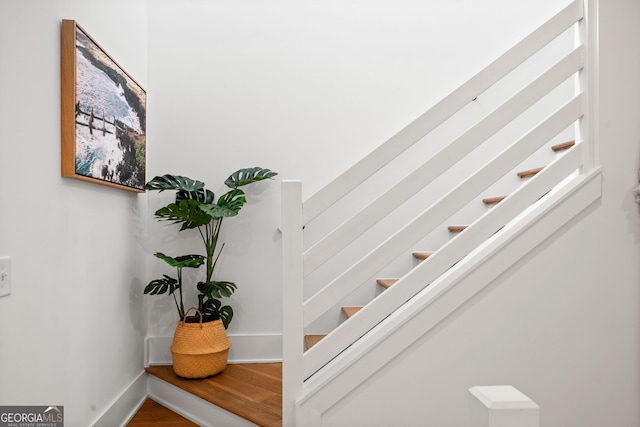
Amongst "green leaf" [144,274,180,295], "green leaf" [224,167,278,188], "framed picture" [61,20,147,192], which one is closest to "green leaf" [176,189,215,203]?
"green leaf" [224,167,278,188]

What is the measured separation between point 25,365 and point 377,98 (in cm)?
248

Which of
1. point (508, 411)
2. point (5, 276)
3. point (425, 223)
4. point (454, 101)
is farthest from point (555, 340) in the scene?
point (5, 276)

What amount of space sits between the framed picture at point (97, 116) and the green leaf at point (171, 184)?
0.35ft

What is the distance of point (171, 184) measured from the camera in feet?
8.44

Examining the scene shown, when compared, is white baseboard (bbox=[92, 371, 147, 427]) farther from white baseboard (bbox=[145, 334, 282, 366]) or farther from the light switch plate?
the light switch plate

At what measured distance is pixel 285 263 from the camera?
1.74 metres

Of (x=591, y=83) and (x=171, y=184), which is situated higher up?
(x=591, y=83)

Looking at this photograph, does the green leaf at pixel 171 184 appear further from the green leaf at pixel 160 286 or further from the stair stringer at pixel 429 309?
the stair stringer at pixel 429 309

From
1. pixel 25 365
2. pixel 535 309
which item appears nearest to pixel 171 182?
pixel 25 365

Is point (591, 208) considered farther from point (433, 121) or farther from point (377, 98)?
point (377, 98)

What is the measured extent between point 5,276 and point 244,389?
141 centimetres

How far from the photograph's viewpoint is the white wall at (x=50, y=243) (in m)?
1.42

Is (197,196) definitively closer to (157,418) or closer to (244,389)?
(244,389)

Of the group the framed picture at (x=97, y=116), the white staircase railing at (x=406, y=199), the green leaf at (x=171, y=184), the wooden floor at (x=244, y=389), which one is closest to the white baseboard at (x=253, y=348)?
the wooden floor at (x=244, y=389)
